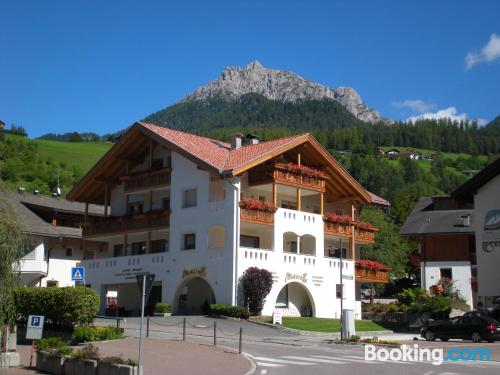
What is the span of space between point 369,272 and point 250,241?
10525 millimetres

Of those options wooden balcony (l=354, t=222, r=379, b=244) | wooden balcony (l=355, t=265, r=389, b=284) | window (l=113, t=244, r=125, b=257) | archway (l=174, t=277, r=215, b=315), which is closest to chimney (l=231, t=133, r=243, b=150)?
archway (l=174, t=277, r=215, b=315)

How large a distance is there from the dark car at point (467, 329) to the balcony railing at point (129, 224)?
765 inches

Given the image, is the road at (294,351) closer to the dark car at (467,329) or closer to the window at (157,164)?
the dark car at (467,329)

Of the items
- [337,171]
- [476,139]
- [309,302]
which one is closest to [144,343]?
[309,302]

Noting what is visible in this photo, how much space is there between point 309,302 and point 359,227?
769 cm

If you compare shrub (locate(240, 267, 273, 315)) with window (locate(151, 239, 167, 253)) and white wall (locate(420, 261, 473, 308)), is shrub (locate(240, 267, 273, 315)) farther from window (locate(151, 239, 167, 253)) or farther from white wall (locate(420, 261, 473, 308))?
white wall (locate(420, 261, 473, 308))

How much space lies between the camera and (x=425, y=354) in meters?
24.2

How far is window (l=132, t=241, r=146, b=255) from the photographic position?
48.8 metres

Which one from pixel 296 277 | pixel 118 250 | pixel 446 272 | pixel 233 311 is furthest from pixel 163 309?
pixel 446 272

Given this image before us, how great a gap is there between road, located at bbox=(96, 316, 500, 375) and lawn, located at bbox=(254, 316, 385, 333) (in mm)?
1866

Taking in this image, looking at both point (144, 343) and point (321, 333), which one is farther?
point (321, 333)

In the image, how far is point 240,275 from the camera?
1580 inches

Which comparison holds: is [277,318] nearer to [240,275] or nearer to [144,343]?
[240,275]

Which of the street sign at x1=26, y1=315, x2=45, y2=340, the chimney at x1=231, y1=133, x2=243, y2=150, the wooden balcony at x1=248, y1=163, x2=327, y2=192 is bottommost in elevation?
the street sign at x1=26, y1=315, x2=45, y2=340
